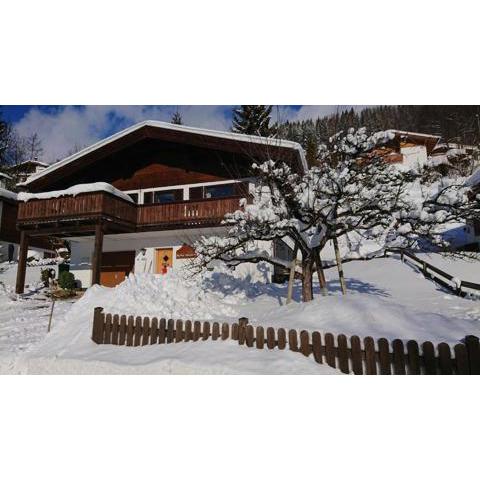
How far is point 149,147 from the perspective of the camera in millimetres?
14078

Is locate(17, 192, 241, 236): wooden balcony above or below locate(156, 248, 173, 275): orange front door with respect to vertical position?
above

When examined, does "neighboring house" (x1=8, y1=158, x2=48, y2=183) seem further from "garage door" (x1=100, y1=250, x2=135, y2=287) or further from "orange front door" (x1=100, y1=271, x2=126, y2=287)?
"orange front door" (x1=100, y1=271, x2=126, y2=287)

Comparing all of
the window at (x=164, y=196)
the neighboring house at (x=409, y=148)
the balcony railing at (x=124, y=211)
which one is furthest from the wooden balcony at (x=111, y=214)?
the neighboring house at (x=409, y=148)

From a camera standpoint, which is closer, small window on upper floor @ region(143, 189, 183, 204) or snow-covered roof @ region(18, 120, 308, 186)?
snow-covered roof @ region(18, 120, 308, 186)

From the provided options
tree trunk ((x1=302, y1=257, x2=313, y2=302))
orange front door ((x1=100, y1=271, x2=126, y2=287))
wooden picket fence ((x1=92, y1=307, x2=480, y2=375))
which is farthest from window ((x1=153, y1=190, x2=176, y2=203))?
wooden picket fence ((x1=92, y1=307, x2=480, y2=375))

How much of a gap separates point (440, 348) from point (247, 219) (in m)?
4.64

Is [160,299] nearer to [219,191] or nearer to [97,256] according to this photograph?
[97,256]

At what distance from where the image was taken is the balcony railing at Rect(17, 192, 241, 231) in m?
11.5

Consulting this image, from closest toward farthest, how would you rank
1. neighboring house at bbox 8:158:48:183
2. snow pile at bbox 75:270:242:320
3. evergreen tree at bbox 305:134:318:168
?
1. snow pile at bbox 75:270:242:320
2. evergreen tree at bbox 305:134:318:168
3. neighboring house at bbox 8:158:48:183

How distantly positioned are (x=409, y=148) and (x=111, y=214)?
9578 mm

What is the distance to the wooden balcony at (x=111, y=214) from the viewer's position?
456 inches

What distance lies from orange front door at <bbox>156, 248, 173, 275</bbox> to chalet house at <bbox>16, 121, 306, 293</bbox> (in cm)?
4

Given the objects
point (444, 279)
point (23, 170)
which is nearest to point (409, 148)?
point (444, 279)
